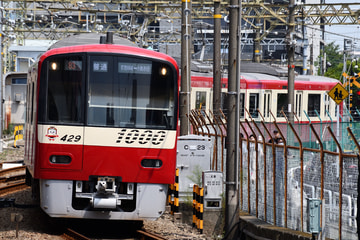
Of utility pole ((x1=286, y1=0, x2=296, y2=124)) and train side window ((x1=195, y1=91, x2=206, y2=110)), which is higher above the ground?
utility pole ((x1=286, y1=0, x2=296, y2=124))

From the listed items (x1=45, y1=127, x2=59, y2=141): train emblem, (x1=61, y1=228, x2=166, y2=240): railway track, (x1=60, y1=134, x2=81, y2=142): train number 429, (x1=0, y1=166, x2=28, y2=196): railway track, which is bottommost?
(x1=61, y1=228, x2=166, y2=240): railway track

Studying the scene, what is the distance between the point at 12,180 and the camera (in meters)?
20.6

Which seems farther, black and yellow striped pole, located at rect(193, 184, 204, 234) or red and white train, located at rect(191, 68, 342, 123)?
red and white train, located at rect(191, 68, 342, 123)

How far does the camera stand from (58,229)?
42.0 feet

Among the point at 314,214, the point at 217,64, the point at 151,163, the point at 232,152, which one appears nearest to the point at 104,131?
the point at 151,163

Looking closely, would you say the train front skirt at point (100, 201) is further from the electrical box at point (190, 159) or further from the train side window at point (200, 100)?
the train side window at point (200, 100)

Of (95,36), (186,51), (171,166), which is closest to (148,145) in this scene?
(171,166)

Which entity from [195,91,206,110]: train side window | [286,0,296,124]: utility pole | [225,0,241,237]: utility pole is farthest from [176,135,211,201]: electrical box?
[195,91,206,110]: train side window

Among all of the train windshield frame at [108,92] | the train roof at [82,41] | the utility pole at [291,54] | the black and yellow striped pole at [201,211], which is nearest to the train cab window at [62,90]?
the train windshield frame at [108,92]

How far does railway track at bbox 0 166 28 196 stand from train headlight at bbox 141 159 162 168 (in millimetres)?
6969

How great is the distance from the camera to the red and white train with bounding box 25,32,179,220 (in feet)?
38.7

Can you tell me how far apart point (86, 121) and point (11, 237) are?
2.20 meters

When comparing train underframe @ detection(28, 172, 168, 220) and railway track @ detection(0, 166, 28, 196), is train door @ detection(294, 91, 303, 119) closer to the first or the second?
railway track @ detection(0, 166, 28, 196)

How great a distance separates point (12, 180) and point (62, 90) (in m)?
9.33
